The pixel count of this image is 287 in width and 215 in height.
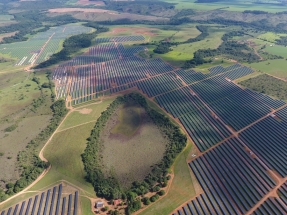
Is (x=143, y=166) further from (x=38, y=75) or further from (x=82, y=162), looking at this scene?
(x=38, y=75)

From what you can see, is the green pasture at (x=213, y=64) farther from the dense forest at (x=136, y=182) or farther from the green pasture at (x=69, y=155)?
the green pasture at (x=69, y=155)

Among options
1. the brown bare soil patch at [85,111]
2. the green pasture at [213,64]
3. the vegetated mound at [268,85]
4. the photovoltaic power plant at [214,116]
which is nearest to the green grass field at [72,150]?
the brown bare soil patch at [85,111]

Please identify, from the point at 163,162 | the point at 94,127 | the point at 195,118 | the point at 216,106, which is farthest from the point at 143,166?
the point at 216,106

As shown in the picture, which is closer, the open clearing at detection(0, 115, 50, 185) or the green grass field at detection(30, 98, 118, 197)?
the green grass field at detection(30, 98, 118, 197)

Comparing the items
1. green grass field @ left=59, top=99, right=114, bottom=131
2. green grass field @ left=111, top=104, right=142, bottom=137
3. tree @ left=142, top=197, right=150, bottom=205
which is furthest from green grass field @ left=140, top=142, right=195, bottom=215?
green grass field @ left=59, top=99, right=114, bottom=131

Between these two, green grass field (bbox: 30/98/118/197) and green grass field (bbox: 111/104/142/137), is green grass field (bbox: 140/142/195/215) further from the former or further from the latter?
green grass field (bbox: 111/104/142/137)

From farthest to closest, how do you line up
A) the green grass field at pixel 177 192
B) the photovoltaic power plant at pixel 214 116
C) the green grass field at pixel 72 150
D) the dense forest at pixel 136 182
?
the green grass field at pixel 72 150
the photovoltaic power plant at pixel 214 116
the dense forest at pixel 136 182
the green grass field at pixel 177 192

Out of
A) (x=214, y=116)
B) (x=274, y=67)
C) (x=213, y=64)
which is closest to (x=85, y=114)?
(x=214, y=116)
